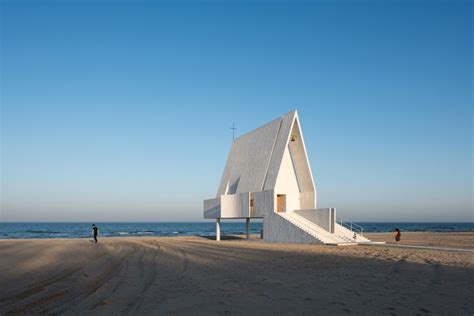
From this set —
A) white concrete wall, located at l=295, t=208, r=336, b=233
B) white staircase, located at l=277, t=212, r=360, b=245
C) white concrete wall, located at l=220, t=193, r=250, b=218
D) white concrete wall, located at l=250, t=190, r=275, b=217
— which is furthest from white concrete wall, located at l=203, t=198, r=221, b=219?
white concrete wall, located at l=295, t=208, r=336, b=233

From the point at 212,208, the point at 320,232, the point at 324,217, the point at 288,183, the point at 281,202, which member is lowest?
the point at 320,232

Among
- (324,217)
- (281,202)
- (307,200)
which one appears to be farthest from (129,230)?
(324,217)

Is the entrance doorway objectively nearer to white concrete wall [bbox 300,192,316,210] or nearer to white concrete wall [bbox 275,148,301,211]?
white concrete wall [bbox 275,148,301,211]

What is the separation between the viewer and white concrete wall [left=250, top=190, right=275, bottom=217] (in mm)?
23656

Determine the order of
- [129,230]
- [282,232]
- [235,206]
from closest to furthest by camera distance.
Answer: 1. [282,232]
2. [235,206]
3. [129,230]

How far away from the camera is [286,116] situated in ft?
85.0

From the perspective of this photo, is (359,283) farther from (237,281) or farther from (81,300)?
(81,300)

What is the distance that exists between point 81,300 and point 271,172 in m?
18.3

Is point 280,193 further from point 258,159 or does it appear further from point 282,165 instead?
point 258,159

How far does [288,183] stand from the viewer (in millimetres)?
26531

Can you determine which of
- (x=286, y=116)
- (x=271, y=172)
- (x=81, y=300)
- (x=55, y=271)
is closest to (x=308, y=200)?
(x=271, y=172)

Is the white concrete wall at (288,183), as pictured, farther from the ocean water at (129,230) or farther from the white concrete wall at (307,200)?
the ocean water at (129,230)

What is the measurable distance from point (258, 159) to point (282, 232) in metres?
6.21

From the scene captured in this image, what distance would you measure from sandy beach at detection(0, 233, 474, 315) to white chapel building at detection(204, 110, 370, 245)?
8.18m
